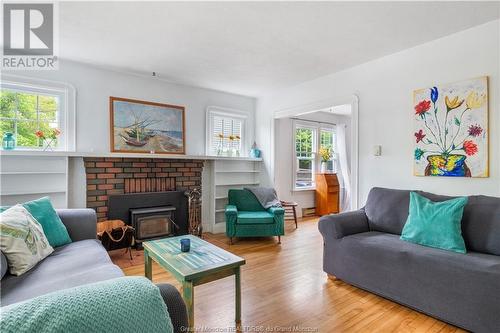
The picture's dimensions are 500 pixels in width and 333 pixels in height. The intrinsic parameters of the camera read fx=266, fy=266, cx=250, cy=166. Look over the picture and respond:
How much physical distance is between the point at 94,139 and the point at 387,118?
3776 millimetres

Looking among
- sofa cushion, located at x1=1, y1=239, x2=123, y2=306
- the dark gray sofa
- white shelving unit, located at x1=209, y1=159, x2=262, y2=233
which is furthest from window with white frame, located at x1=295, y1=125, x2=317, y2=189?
sofa cushion, located at x1=1, y1=239, x2=123, y2=306

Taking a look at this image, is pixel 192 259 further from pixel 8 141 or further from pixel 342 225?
pixel 8 141

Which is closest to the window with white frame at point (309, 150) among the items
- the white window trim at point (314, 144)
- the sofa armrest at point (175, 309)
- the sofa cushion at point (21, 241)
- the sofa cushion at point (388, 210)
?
the white window trim at point (314, 144)

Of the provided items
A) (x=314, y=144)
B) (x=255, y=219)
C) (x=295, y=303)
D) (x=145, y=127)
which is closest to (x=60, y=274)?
(x=295, y=303)

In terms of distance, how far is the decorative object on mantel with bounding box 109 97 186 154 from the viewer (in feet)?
12.4

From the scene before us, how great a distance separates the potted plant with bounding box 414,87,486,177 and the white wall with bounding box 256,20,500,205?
0.09m

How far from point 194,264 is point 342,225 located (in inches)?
61.3

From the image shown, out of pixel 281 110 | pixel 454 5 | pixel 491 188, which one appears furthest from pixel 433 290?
pixel 281 110

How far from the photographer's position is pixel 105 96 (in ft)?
12.1

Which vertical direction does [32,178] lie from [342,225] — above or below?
above

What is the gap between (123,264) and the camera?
122 inches

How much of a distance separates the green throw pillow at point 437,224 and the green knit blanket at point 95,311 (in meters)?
2.25

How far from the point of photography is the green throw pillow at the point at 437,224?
2.15 m

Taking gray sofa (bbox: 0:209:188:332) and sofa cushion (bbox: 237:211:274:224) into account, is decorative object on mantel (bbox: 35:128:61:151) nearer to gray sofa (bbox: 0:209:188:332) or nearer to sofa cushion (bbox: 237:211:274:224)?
gray sofa (bbox: 0:209:188:332)
